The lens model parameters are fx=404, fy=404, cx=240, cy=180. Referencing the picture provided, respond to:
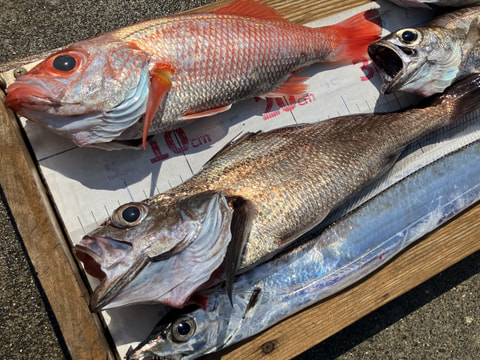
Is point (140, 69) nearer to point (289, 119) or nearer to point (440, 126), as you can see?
point (289, 119)

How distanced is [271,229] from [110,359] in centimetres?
90

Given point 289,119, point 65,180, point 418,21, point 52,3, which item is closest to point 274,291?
point 289,119

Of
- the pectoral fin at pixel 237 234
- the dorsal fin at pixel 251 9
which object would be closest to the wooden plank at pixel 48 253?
the pectoral fin at pixel 237 234

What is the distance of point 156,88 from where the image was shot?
1.81 metres

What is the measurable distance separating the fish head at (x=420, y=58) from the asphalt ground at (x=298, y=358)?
4.43ft

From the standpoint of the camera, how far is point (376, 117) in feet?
6.96

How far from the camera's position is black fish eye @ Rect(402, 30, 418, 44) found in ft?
7.20

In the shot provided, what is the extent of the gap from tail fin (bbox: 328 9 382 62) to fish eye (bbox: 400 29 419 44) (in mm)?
182

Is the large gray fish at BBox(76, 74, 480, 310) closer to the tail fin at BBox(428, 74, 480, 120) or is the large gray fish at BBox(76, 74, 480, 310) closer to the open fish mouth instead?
the tail fin at BBox(428, 74, 480, 120)

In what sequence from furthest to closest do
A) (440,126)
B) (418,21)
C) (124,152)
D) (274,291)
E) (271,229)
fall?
(418,21) → (440,126) → (124,152) → (274,291) → (271,229)

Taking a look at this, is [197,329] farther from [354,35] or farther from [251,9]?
[354,35]

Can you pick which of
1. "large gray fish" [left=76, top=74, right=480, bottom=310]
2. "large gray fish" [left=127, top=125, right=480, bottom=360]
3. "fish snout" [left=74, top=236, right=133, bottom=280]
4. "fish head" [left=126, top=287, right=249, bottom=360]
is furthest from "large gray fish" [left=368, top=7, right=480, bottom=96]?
"fish snout" [left=74, top=236, right=133, bottom=280]

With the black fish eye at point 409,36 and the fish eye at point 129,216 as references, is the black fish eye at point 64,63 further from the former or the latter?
the black fish eye at point 409,36

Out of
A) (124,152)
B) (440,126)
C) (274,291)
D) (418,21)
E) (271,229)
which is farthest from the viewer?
(418,21)
